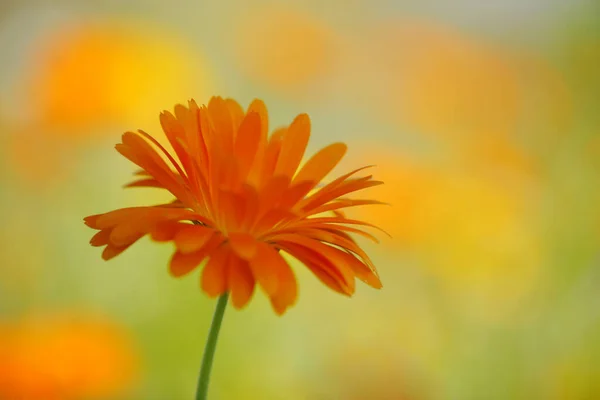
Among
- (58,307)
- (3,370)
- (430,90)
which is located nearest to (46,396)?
(3,370)

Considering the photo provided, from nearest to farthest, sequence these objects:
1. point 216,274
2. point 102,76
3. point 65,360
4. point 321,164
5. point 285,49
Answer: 1. point 216,274
2. point 321,164
3. point 65,360
4. point 102,76
5. point 285,49

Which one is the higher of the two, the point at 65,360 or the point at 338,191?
the point at 338,191

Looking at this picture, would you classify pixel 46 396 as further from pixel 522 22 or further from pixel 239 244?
pixel 522 22

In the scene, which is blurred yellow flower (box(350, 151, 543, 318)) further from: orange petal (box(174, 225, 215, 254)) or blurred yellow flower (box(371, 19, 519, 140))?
orange petal (box(174, 225, 215, 254))

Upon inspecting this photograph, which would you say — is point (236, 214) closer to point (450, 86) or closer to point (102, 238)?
point (102, 238)

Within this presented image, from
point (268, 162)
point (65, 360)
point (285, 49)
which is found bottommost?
point (65, 360)

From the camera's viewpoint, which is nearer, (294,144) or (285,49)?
(294,144)

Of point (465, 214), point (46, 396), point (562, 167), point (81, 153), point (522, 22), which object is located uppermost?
point (522, 22)

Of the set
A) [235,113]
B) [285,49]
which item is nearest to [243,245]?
[235,113]

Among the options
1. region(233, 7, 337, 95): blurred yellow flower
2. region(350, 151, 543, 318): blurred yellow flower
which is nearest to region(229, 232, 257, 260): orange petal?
region(350, 151, 543, 318): blurred yellow flower
